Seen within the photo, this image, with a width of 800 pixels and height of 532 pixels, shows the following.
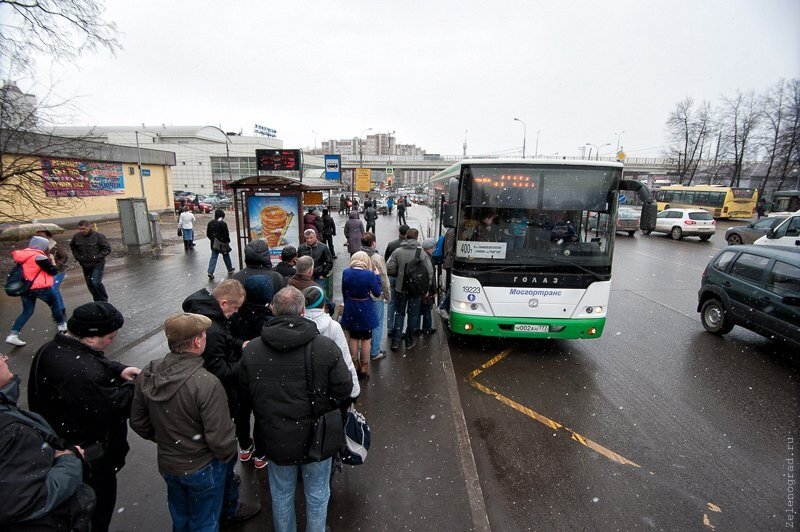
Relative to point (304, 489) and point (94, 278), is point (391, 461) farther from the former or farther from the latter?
point (94, 278)

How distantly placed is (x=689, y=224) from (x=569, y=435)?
22.6 m

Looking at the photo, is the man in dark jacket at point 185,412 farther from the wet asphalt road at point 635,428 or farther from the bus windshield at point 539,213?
the bus windshield at point 539,213

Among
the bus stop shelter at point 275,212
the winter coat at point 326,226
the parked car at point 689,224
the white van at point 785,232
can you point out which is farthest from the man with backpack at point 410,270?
the parked car at point 689,224

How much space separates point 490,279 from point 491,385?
5.00ft

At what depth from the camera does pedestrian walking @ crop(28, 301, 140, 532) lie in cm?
225

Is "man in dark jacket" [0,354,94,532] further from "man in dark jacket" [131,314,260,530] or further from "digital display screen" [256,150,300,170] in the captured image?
"digital display screen" [256,150,300,170]

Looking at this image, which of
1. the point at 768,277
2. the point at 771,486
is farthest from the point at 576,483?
the point at 768,277

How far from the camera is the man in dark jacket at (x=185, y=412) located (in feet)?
7.29

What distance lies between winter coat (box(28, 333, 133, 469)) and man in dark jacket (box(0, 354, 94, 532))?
0.34m

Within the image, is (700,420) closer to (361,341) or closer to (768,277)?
(768,277)

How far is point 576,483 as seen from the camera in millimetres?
3607

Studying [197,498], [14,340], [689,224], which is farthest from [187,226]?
[689,224]

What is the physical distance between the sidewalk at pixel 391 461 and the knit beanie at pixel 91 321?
176cm

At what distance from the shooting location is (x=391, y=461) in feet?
12.5
